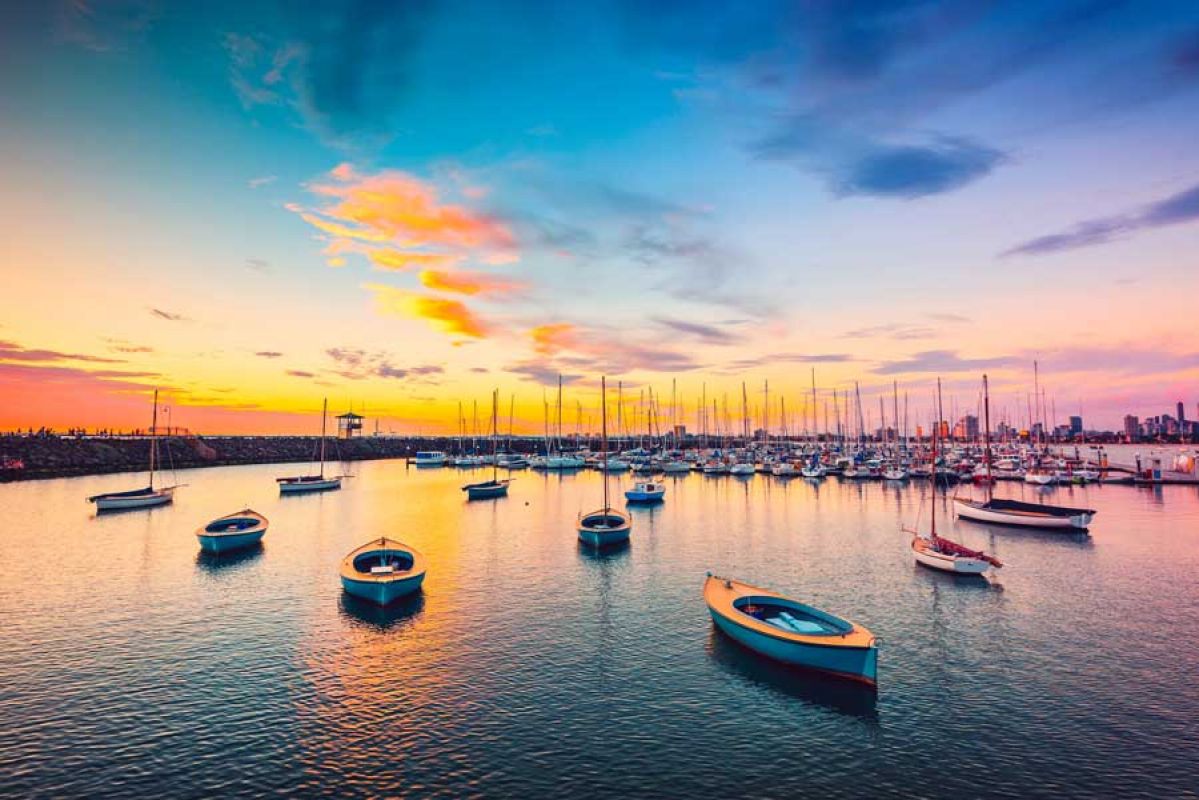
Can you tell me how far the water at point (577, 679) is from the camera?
20031 mm

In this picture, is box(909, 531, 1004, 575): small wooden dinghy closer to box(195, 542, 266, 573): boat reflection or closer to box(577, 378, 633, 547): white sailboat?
box(577, 378, 633, 547): white sailboat

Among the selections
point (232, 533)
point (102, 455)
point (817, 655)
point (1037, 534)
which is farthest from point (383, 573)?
point (102, 455)

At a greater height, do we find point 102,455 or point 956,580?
point 102,455

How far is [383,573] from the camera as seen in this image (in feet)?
132

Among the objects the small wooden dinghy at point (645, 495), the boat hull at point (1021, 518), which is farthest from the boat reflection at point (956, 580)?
the small wooden dinghy at point (645, 495)

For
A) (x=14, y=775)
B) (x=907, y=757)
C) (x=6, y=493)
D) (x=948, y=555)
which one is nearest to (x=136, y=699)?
(x=14, y=775)

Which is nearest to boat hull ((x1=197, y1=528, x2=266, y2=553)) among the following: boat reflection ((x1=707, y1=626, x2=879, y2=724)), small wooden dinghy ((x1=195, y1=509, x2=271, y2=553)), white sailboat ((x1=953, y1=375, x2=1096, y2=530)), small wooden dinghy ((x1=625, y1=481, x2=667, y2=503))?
small wooden dinghy ((x1=195, y1=509, x2=271, y2=553))

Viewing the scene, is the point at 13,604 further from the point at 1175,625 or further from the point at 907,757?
the point at 1175,625

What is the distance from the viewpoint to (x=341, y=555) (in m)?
54.6

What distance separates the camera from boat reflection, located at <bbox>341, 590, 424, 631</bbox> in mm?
35531

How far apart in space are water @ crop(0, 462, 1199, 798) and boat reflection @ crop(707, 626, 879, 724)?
15cm

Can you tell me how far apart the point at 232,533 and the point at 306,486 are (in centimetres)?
5610

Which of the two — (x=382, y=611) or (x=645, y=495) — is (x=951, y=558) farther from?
(x=645, y=495)

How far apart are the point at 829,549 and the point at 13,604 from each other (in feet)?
200
